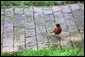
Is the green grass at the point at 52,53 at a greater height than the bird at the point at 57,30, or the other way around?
the bird at the point at 57,30

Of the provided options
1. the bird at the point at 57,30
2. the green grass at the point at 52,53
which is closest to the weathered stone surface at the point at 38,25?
the bird at the point at 57,30

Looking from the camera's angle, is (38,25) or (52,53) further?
(38,25)

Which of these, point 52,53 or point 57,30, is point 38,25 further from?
point 52,53

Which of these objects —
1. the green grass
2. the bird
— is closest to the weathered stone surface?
the bird

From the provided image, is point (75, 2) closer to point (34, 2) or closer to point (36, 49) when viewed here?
point (34, 2)

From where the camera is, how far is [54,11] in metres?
8.91

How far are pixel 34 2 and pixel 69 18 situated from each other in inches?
57.5

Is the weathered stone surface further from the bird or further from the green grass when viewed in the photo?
the green grass

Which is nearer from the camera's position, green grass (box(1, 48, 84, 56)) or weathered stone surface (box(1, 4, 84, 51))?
green grass (box(1, 48, 84, 56))

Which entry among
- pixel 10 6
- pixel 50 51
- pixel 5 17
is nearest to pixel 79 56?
pixel 50 51

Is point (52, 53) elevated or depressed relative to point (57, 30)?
depressed

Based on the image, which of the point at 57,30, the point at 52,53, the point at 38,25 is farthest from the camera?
the point at 38,25

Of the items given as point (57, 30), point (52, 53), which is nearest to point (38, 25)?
point (57, 30)

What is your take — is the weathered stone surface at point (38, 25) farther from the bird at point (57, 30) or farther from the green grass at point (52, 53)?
the green grass at point (52, 53)
